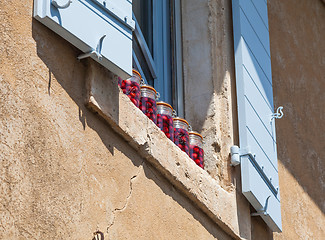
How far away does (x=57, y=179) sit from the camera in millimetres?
2770

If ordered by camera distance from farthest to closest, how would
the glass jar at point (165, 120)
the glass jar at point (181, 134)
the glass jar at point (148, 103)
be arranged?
the glass jar at point (181, 134) < the glass jar at point (165, 120) < the glass jar at point (148, 103)

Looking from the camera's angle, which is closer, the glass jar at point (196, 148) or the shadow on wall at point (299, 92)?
the glass jar at point (196, 148)

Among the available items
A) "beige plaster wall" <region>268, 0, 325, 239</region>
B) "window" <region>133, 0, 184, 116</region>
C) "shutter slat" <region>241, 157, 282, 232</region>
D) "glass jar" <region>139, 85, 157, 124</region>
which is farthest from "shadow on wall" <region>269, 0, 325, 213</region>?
"glass jar" <region>139, 85, 157, 124</region>

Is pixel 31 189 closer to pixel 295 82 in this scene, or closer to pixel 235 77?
pixel 235 77

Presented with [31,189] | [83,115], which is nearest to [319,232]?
[83,115]

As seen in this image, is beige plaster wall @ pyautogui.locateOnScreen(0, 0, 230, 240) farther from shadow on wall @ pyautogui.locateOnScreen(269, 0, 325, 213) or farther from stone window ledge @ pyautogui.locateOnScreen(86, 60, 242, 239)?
shadow on wall @ pyautogui.locateOnScreen(269, 0, 325, 213)

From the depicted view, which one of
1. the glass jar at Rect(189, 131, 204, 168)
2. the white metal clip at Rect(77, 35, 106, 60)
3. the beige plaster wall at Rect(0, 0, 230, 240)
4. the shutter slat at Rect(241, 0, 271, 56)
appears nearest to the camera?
the beige plaster wall at Rect(0, 0, 230, 240)

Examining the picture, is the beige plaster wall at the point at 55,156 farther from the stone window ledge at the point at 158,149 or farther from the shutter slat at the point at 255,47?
the shutter slat at the point at 255,47

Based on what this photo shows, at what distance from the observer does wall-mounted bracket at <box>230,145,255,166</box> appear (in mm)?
4008

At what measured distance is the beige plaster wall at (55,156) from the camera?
2604 mm

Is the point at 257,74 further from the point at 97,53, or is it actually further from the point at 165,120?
the point at 97,53

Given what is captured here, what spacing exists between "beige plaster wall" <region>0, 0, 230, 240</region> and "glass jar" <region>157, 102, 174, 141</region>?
42 centimetres

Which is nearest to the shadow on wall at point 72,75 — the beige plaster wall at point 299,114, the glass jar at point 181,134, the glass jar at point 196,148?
the glass jar at point 181,134

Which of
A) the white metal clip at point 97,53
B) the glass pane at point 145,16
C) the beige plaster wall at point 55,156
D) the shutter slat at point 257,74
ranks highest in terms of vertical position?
the glass pane at point 145,16
